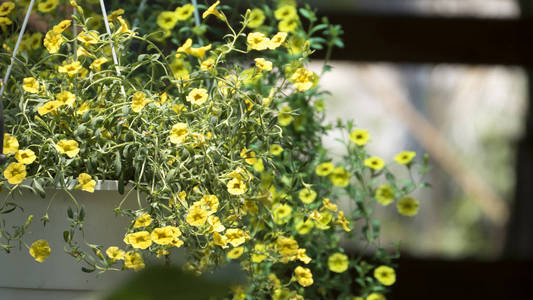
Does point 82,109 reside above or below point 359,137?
above

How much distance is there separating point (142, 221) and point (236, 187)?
139mm

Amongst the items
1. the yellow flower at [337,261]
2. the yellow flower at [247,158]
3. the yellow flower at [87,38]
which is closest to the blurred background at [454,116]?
the yellow flower at [337,261]

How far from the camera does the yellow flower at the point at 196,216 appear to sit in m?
0.76

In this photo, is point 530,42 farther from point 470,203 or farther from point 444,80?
point 470,203

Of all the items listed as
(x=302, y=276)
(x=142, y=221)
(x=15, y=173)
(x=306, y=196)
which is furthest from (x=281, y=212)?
(x=15, y=173)

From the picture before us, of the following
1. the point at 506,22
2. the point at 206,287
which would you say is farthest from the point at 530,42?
the point at 206,287

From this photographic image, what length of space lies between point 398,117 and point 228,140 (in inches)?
68.8

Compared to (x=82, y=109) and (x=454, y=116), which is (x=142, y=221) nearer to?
(x=82, y=109)

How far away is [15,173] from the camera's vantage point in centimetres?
76

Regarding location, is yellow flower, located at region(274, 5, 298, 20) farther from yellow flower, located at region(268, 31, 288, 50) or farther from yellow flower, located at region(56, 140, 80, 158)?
yellow flower, located at region(56, 140, 80, 158)

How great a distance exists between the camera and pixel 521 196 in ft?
7.89

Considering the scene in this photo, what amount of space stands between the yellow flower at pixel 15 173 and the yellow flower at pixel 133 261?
0.17 m

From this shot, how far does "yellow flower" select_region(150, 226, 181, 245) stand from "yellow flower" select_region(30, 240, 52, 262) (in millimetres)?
132

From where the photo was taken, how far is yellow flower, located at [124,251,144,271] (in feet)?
2.47
